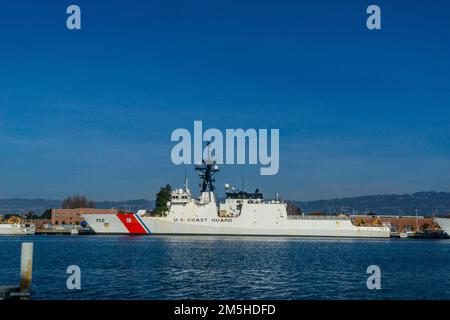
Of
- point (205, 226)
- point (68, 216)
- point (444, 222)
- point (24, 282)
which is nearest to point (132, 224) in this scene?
point (205, 226)

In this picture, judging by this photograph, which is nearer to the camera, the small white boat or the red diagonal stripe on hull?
the red diagonal stripe on hull

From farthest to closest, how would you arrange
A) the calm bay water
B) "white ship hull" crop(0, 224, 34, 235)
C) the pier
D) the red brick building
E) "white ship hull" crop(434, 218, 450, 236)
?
the red brick building, "white ship hull" crop(0, 224, 34, 235), "white ship hull" crop(434, 218, 450, 236), the calm bay water, the pier

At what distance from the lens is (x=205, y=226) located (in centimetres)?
7738

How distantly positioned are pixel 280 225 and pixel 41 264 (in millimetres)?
47850

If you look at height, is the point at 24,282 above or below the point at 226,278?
above

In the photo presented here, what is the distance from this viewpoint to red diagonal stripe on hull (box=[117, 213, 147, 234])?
78.2 m

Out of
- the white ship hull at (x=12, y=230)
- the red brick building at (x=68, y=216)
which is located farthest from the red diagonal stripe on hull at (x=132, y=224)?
A: the red brick building at (x=68, y=216)

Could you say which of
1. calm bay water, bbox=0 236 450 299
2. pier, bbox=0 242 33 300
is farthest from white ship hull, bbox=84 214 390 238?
pier, bbox=0 242 33 300

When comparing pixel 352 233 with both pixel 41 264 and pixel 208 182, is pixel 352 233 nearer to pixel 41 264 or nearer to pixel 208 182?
pixel 208 182

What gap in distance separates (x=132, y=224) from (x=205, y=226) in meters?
10.8

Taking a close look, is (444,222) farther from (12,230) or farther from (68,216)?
(68,216)

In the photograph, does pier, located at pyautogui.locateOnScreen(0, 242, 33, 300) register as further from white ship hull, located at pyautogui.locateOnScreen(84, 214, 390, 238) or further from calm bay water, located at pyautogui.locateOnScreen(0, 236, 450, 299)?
white ship hull, located at pyautogui.locateOnScreen(84, 214, 390, 238)

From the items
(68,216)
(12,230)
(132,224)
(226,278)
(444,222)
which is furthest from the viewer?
(68,216)
